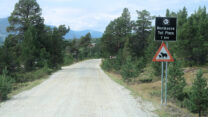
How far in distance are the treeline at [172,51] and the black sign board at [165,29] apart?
377 centimetres

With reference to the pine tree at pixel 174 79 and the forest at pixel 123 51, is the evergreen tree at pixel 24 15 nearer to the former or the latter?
the forest at pixel 123 51

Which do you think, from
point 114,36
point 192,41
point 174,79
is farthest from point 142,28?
point 174,79

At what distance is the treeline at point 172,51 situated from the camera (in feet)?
38.3

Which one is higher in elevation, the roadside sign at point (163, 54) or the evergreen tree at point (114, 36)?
the evergreen tree at point (114, 36)

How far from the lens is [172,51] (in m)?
28.0

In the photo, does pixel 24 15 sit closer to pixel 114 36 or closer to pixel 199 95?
pixel 114 36

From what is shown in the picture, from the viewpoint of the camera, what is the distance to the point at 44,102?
903 centimetres

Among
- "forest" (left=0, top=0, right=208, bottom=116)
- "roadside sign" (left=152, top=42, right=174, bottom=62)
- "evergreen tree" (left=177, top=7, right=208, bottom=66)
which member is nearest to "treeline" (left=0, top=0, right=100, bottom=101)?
"forest" (left=0, top=0, right=208, bottom=116)

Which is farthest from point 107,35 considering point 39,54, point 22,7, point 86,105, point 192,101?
point 86,105

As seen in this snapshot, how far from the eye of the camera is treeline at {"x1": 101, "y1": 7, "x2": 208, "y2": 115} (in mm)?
11680

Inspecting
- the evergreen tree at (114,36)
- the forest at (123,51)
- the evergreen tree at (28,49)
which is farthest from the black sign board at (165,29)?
the evergreen tree at (114,36)

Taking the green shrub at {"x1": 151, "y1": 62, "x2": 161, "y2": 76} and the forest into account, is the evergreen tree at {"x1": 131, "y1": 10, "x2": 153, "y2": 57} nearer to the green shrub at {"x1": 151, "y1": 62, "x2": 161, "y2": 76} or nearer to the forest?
the forest

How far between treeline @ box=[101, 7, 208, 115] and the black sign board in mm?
3771

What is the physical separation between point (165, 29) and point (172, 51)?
2080 cm
